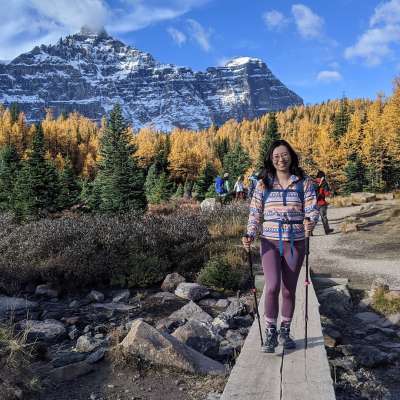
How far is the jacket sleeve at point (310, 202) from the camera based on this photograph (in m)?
4.10

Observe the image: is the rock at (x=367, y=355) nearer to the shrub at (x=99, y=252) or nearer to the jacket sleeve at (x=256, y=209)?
the jacket sleeve at (x=256, y=209)

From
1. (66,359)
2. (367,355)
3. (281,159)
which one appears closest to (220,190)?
(367,355)

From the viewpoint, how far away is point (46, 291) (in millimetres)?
8180

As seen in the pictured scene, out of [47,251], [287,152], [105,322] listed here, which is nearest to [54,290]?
[47,251]

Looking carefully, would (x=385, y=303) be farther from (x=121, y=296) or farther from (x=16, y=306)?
(x=16, y=306)

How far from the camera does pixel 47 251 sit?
31.1ft

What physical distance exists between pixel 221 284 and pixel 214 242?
2.56 meters

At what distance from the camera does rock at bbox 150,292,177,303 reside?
25.0 ft

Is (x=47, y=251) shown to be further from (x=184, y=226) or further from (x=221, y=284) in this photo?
(x=221, y=284)

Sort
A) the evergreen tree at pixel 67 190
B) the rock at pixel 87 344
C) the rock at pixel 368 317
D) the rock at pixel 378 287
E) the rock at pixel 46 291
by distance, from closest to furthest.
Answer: the rock at pixel 87 344, the rock at pixel 368 317, the rock at pixel 378 287, the rock at pixel 46 291, the evergreen tree at pixel 67 190

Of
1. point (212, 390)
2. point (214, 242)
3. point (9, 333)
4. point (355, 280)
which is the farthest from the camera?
point (214, 242)

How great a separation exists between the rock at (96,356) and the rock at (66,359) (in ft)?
0.65

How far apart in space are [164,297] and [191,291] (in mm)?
498

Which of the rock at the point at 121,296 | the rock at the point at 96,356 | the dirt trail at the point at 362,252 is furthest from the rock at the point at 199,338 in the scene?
the dirt trail at the point at 362,252
